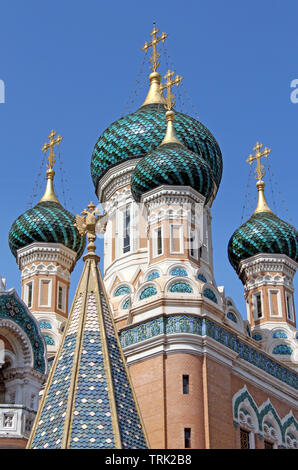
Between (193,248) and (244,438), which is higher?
(193,248)

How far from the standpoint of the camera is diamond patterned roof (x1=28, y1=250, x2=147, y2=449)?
301 inches

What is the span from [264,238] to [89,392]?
11.8m

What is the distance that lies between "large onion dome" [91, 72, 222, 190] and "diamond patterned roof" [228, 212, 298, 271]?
3.78 ft

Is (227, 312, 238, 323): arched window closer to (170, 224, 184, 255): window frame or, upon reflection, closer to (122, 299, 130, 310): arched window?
(170, 224, 184, 255): window frame

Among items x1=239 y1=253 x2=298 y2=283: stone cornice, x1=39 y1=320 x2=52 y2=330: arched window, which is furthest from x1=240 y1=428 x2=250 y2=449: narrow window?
→ x1=239 y1=253 x2=298 y2=283: stone cornice

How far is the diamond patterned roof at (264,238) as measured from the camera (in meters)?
19.3

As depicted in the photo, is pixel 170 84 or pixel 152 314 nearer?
pixel 152 314

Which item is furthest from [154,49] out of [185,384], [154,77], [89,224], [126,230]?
[89,224]

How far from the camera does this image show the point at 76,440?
7.55 m

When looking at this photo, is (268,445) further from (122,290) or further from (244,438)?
(122,290)

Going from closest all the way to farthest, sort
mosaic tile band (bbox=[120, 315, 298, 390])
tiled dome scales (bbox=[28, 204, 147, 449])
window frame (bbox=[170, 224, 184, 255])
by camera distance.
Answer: tiled dome scales (bbox=[28, 204, 147, 449])
mosaic tile band (bbox=[120, 315, 298, 390])
window frame (bbox=[170, 224, 184, 255])

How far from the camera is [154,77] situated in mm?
20438

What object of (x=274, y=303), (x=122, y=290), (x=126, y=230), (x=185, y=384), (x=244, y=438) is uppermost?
(x=126, y=230)
